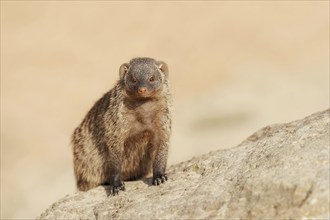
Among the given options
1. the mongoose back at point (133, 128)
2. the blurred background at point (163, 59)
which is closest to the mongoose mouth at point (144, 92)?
the mongoose back at point (133, 128)

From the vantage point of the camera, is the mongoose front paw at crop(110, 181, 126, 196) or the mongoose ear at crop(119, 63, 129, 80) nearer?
the mongoose front paw at crop(110, 181, 126, 196)

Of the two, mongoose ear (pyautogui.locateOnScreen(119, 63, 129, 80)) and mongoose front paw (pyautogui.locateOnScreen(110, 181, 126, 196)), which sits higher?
mongoose ear (pyautogui.locateOnScreen(119, 63, 129, 80))

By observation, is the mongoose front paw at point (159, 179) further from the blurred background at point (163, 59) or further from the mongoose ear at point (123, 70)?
the blurred background at point (163, 59)

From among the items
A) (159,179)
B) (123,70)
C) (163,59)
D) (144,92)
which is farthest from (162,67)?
(163,59)

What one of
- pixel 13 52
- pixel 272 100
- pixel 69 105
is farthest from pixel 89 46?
pixel 272 100

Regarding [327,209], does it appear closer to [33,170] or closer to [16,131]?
[33,170]

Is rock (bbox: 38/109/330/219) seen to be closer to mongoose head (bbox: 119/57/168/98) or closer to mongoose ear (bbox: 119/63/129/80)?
mongoose head (bbox: 119/57/168/98)

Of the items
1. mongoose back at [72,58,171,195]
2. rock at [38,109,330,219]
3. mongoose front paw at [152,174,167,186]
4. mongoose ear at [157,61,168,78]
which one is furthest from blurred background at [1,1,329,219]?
rock at [38,109,330,219]
